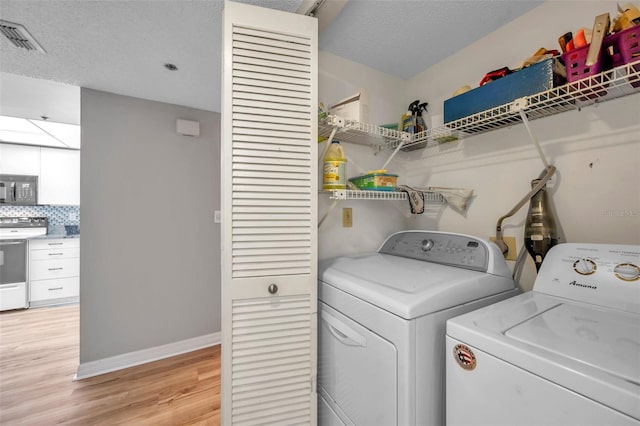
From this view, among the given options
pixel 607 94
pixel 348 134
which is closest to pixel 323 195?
pixel 348 134

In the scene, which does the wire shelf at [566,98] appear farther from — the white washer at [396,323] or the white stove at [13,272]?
the white stove at [13,272]

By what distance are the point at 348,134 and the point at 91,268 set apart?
2.41 metres

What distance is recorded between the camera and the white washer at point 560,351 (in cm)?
51

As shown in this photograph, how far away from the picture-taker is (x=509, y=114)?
1.14 meters

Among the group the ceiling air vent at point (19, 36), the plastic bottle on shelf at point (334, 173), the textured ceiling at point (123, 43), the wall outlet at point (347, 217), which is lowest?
the wall outlet at point (347, 217)

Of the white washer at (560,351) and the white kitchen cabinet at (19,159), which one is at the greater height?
the white kitchen cabinet at (19,159)

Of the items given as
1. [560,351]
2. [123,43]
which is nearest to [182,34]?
[123,43]

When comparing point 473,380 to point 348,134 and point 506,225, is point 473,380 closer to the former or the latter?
point 506,225

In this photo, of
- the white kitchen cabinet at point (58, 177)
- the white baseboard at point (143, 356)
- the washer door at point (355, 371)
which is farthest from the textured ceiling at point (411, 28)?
the white kitchen cabinet at point (58, 177)

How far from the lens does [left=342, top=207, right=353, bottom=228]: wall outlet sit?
1.66 metres

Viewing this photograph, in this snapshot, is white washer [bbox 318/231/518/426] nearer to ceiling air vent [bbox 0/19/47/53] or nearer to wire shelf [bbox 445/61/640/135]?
wire shelf [bbox 445/61/640/135]

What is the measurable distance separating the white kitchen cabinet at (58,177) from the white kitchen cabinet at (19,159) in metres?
0.06

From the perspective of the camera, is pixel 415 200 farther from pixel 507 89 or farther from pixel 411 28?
pixel 411 28

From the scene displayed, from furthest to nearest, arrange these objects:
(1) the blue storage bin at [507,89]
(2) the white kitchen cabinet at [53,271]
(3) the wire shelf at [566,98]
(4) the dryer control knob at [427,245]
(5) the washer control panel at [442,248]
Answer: (2) the white kitchen cabinet at [53,271] < (4) the dryer control knob at [427,245] < (5) the washer control panel at [442,248] < (1) the blue storage bin at [507,89] < (3) the wire shelf at [566,98]
